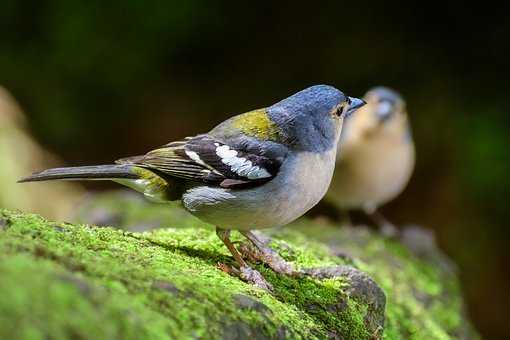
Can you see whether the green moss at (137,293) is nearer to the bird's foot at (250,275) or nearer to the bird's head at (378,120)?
the bird's foot at (250,275)

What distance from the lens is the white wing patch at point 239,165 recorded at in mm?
3736

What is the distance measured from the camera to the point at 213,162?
12.7ft

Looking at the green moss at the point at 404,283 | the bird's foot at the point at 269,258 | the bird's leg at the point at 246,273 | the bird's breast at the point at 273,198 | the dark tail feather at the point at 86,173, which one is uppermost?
the dark tail feather at the point at 86,173

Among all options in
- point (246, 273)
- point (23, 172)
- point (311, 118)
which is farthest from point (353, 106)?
point (23, 172)

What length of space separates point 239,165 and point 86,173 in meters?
0.77

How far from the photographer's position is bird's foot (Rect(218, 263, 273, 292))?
3543mm

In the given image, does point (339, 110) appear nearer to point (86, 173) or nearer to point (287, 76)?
point (86, 173)

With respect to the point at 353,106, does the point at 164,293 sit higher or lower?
lower

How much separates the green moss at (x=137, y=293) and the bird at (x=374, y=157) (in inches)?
127

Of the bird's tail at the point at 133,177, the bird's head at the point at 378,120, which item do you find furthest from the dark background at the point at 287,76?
the bird's tail at the point at 133,177

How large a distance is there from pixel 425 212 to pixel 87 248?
7.54 metres

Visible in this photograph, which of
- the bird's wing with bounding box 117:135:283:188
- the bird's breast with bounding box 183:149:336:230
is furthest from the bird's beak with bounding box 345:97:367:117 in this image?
the bird's wing with bounding box 117:135:283:188

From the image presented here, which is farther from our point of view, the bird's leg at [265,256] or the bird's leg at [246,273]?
the bird's leg at [265,256]

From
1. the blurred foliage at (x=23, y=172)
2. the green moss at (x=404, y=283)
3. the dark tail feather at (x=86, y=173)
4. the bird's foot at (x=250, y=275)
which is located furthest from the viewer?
the blurred foliage at (x=23, y=172)
